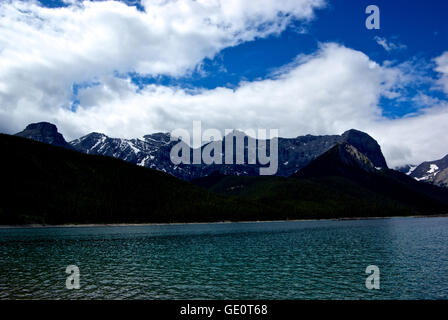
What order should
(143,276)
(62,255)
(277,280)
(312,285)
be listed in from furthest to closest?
(62,255) → (143,276) → (277,280) → (312,285)

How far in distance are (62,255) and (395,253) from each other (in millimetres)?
81131

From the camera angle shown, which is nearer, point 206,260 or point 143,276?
point 143,276

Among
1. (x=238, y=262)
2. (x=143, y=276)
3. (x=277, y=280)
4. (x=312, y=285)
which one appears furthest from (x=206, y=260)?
(x=312, y=285)

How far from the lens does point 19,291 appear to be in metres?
47.7

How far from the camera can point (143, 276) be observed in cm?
5875
